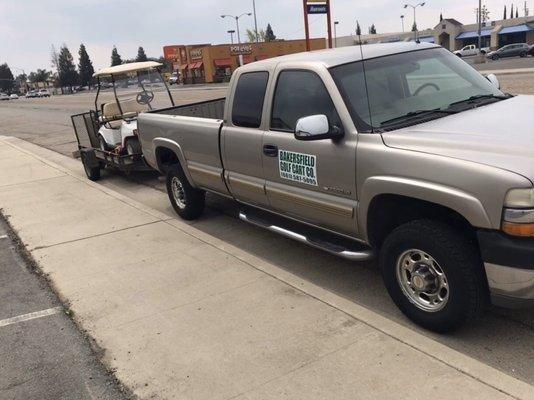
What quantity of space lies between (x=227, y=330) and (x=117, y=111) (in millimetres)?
7367

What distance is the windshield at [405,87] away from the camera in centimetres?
407

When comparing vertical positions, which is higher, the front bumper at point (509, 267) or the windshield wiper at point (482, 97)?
the windshield wiper at point (482, 97)

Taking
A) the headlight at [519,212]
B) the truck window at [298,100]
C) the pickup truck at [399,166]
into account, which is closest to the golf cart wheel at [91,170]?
the pickup truck at [399,166]

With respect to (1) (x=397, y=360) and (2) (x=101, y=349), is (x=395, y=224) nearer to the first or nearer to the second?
(1) (x=397, y=360)

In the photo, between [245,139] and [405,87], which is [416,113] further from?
[245,139]

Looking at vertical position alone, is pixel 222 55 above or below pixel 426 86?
below

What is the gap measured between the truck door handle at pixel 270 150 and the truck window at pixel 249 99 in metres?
0.27

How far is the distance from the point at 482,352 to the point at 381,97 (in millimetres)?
1966

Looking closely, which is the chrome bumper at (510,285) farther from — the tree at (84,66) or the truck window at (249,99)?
the tree at (84,66)

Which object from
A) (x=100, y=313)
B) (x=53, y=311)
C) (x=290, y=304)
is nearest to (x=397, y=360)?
(x=290, y=304)

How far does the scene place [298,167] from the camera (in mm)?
4477

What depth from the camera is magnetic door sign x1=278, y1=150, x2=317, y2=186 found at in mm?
4312

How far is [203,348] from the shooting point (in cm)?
381

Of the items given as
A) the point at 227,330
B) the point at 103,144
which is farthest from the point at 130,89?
the point at 227,330
